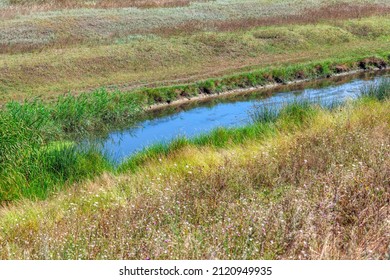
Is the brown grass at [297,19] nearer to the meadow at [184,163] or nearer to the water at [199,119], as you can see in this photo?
the meadow at [184,163]

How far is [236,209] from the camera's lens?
6.09 metres

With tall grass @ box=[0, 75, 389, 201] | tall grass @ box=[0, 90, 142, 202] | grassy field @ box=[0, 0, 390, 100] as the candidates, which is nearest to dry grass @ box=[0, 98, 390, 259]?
tall grass @ box=[0, 90, 142, 202]

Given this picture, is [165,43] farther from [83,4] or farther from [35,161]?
[35,161]

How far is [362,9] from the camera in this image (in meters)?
39.4

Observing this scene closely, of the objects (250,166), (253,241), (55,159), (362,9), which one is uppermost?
(253,241)

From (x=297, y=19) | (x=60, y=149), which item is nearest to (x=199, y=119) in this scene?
(x=60, y=149)

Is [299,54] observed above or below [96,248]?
below

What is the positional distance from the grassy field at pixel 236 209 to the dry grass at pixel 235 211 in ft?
0.04

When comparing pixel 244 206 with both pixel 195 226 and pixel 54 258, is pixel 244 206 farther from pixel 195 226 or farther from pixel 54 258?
pixel 54 258

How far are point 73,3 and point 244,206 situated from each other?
3656cm

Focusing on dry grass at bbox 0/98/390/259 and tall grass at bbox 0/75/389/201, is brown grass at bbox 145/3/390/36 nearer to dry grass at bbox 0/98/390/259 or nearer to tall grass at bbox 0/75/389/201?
tall grass at bbox 0/75/389/201

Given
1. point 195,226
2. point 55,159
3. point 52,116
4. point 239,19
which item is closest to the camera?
point 195,226

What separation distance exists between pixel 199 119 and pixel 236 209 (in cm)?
1320
